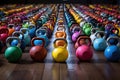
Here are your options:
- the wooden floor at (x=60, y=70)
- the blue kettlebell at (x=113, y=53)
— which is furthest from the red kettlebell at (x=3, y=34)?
the blue kettlebell at (x=113, y=53)

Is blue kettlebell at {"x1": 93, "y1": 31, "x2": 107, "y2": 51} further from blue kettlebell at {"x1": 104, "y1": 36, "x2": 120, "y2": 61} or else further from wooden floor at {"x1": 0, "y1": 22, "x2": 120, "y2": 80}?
blue kettlebell at {"x1": 104, "y1": 36, "x2": 120, "y2": 61}

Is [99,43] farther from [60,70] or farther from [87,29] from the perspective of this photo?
[87,29]

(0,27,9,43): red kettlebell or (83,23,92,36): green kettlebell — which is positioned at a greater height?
(0,27,9,43): red kettlebell

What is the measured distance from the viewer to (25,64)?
3.49 metres

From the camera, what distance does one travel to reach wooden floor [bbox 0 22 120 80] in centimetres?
297

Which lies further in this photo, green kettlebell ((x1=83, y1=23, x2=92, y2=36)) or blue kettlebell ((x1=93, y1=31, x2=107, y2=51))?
green kettlebell ((x1=83, y1=23, x2=92, y2=36))

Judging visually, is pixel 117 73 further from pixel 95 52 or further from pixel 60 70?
pixel 95 52

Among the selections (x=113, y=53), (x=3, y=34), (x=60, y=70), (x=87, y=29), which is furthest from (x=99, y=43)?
(x=3, y=34)

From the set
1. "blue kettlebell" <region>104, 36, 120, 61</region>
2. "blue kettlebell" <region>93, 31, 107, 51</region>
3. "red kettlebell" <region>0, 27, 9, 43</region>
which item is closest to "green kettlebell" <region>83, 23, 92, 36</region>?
"blue kettlebell" <region>93, 31, 107, 51</region>

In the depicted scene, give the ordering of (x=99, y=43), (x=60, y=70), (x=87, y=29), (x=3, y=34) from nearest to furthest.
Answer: (x=60, y=70)
(x=99, y=43)
(x=3, y=34)
(x=87, y=29)

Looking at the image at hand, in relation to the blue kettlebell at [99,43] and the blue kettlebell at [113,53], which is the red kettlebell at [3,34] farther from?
the blue kettlebell at [113,53]

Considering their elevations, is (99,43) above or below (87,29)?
above

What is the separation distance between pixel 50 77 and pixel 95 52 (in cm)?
144

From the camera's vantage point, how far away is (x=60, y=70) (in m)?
3.23
